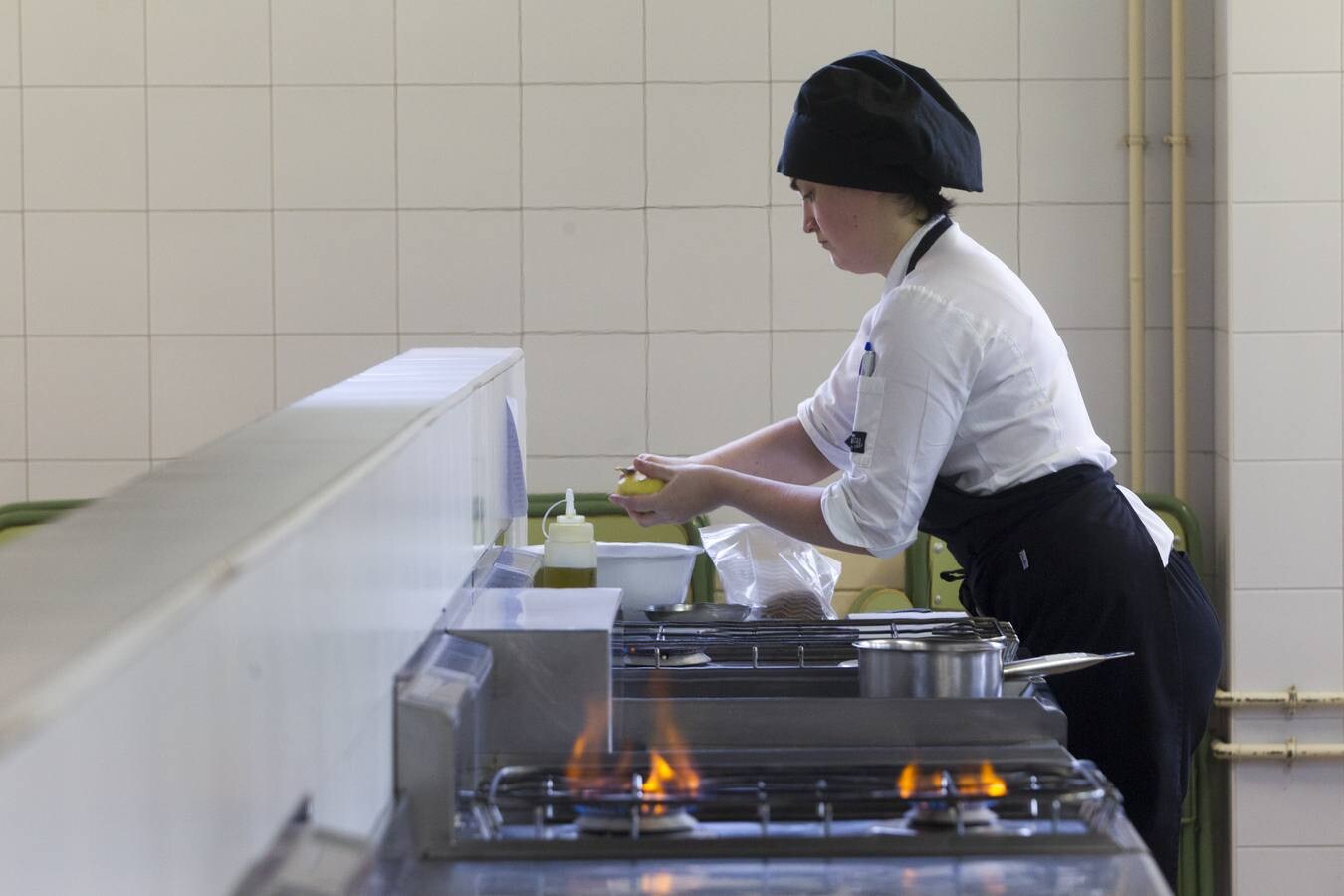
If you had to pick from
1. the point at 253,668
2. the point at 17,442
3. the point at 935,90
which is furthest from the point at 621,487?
the point at 17,442

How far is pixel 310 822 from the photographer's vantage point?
0.94m

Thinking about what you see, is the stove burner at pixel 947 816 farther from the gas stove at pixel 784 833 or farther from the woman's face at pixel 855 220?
the woman's face at pixel 855 220

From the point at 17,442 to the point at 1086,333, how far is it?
7.77ft

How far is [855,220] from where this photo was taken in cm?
220

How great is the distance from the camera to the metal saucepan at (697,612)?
2281 mm

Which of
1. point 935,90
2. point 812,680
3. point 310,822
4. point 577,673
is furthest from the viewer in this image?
point 935,90

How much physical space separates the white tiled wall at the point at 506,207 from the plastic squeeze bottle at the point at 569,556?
1.36 meters

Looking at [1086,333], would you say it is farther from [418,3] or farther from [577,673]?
[577,673]

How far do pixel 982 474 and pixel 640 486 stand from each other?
0.46 meters

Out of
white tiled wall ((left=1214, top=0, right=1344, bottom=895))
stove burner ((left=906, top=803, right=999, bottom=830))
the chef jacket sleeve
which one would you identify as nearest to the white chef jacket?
the chef jacket sleeve

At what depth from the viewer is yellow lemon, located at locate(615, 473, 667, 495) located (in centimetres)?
221

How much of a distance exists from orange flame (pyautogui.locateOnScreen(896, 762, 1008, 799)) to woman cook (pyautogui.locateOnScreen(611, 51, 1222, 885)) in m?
0.70

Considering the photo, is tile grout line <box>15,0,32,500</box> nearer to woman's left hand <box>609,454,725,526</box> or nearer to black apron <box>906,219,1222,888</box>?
woman's left hand <box>609,454,725,526</box>

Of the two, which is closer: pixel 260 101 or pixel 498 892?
pixel 498 892
